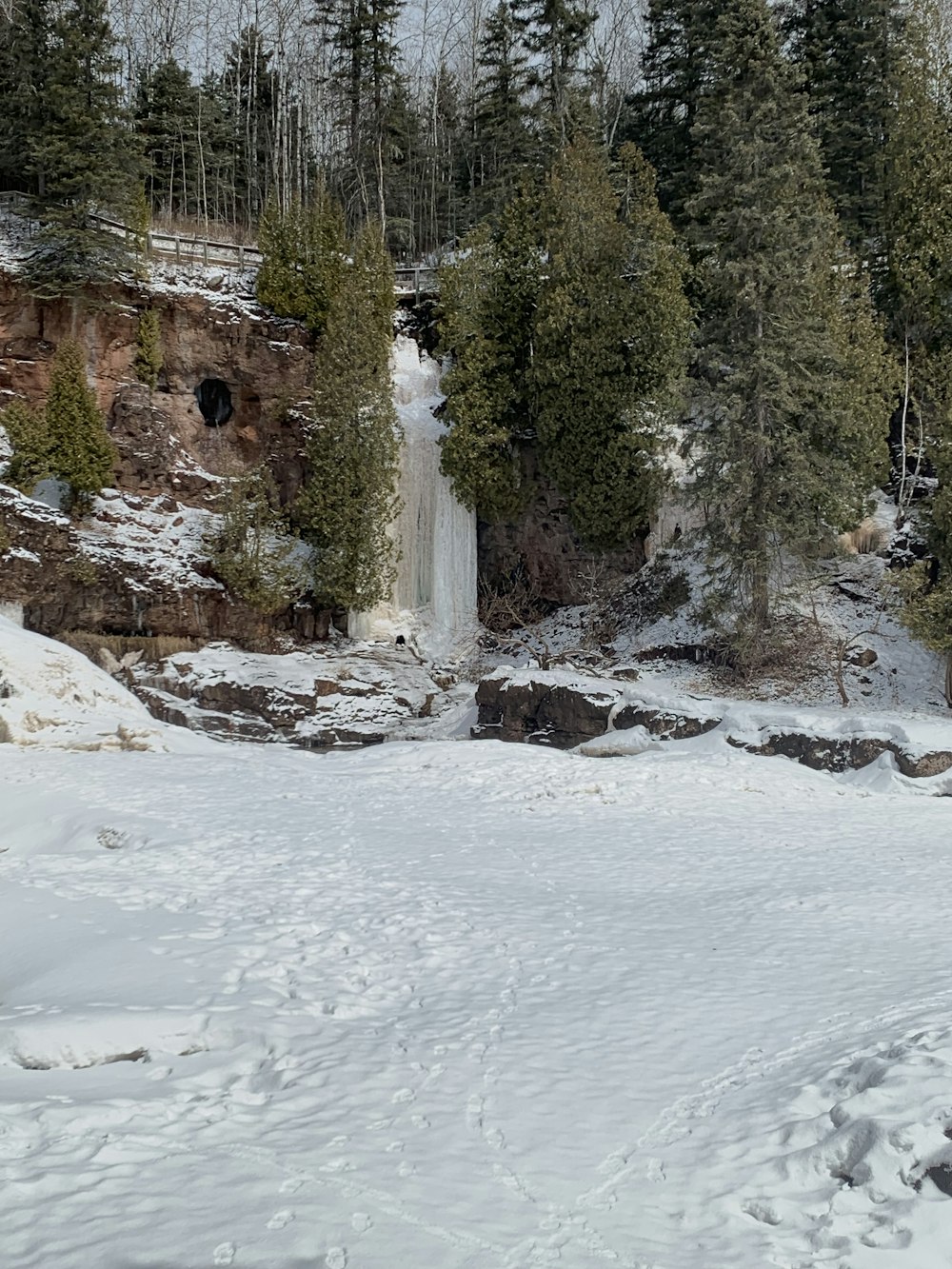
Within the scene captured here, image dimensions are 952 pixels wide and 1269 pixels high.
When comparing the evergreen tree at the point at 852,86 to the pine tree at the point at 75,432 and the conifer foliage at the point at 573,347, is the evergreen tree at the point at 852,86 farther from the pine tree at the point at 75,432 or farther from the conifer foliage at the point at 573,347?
the pine tree at the point at 75,432

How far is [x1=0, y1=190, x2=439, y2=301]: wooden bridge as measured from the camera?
86.8ft

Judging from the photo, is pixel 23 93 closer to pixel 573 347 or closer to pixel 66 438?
pixel 66 438

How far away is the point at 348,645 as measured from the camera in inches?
Answer: 944

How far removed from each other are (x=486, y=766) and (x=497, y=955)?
7.39 m

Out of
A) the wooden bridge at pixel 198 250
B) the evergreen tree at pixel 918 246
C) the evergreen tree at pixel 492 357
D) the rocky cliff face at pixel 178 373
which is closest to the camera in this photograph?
the evergreen tree at pixel 918 246

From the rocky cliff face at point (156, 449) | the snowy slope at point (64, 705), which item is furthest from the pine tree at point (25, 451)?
the snowy slope at point (64, 705)

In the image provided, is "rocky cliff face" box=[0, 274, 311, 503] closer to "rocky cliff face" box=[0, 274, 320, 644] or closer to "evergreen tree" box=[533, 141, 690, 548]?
"rocky cliff face" box=[0, 274, 320, 644]

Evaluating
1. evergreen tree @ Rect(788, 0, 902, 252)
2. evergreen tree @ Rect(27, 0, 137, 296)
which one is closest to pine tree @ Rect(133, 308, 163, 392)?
evergreen tree @ Rect(27, 0, 137, 296)

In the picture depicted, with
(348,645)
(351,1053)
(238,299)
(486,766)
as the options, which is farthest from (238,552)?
(351,1053)

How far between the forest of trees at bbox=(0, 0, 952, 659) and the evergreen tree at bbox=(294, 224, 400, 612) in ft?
0.33

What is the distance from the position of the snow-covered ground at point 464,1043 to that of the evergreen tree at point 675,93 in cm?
2560

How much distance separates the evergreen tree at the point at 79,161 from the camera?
24516 mm

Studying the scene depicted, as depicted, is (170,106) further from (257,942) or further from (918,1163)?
(918,1163)

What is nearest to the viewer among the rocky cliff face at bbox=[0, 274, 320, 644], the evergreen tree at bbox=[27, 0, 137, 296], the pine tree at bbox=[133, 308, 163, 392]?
the rocky cliff face at bbox=[0, 274, 320, 644]
